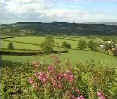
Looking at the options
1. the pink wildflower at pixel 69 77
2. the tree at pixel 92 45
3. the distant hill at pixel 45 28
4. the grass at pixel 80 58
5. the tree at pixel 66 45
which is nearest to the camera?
the pink wildflower at pixel 69 77

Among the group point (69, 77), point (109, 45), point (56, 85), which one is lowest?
point (56, 85)

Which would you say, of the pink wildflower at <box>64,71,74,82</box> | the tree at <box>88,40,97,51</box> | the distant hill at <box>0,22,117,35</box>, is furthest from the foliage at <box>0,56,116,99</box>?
the distant hill at <box>0,22,117,35</box>

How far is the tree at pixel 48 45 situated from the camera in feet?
23.8

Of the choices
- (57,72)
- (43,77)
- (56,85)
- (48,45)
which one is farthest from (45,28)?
(56,85)

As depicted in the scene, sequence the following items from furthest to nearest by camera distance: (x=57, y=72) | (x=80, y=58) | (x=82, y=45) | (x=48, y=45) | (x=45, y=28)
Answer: (x=45, y=28) → (x=82, y=45) → (x=48, y=45) → (x=80, y=58) → (x=57, y=72)

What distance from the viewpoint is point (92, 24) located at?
10.5 metres

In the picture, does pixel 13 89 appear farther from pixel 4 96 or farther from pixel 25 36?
pixel 25 36

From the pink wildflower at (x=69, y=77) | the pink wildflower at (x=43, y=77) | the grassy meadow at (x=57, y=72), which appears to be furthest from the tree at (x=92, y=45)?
the pink wildflower at (x=43, y=77)

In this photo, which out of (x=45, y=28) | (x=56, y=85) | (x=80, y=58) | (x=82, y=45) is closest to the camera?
(x=56, y=85)

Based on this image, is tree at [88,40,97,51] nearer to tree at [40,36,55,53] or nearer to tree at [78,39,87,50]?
tree at [78,39,87,50]

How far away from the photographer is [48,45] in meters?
7.43

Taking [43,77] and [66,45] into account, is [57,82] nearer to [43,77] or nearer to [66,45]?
[43,77]

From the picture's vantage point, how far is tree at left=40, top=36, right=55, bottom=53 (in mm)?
7266

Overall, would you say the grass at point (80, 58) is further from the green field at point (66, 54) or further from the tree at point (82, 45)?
the tree at point (82, 45)
